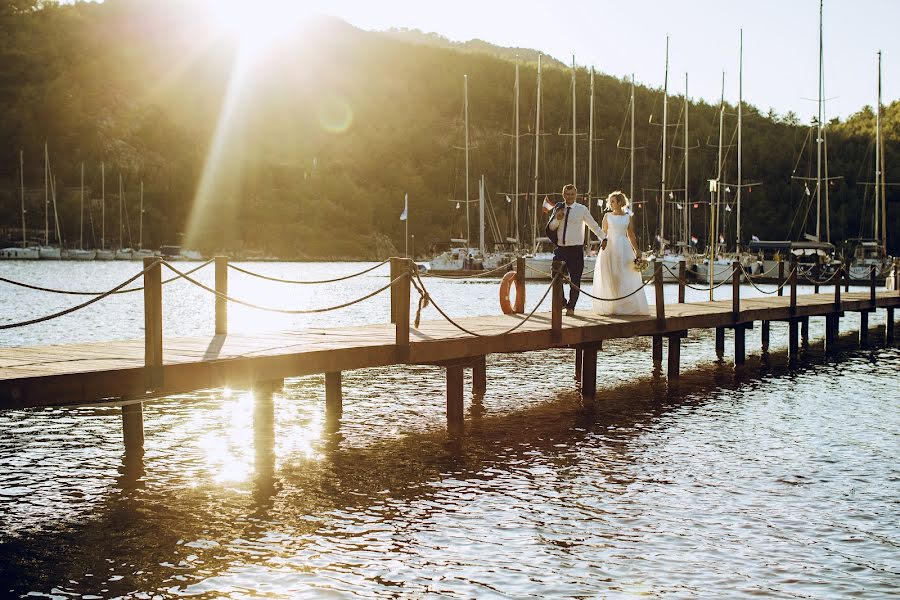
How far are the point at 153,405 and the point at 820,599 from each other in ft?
41.8

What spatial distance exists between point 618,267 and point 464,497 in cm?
861

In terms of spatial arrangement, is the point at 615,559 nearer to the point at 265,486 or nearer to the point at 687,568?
the point at 687,568

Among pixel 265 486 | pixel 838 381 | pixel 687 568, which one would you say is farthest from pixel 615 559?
pixel 838 381

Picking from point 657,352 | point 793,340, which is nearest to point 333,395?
point 657,352

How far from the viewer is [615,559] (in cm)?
888

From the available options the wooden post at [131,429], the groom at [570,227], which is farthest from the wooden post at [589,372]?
the wooden post at [131,429]

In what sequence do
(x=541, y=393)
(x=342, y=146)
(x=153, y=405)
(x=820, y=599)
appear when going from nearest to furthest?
(x=820, y=599) → (x=153, y=405) → (x=541, y=393) → (x=342, y=146)

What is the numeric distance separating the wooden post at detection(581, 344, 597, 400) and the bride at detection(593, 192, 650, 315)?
1.20 metres

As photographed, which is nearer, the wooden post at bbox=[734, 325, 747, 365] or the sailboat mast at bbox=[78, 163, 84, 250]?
the wooden post at bbox=[734, 325, 747, 365]

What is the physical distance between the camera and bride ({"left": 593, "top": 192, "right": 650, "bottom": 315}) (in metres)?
18.1

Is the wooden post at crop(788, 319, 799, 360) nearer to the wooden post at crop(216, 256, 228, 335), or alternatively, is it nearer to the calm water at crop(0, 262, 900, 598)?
the calm water at crop(0, 262, 900, 598)

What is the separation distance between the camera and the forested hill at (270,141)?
148375mm

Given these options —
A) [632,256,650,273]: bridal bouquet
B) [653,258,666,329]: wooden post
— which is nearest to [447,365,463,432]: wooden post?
[632,256,650,273]: bridal bouquet

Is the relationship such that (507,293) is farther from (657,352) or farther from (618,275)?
(657,352)
